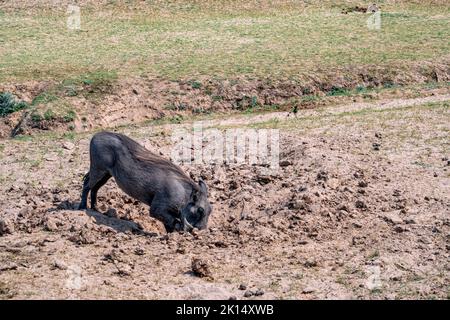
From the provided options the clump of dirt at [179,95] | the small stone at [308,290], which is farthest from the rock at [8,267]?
the clump of dirt at [179,95]

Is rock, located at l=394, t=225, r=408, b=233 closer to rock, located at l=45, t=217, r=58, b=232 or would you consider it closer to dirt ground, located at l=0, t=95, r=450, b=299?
dirt ground, located at l=0, t=95, r=450, b=299

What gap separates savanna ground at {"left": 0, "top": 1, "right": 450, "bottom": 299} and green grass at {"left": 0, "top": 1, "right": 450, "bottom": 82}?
81 millimetres

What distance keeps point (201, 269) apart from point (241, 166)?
3.23 m

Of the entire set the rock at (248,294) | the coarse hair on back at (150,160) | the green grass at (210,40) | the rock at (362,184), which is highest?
the coarse hair on back at (150,160)

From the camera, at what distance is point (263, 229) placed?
325 inches

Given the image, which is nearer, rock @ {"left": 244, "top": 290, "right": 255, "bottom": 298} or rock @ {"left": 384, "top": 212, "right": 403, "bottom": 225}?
rock @ {"left": 244, "top": 290, "right": 255, "bottom": 298}

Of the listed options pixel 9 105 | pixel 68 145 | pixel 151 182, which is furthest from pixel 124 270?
pixel 9 105

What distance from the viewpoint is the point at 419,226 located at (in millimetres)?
8242

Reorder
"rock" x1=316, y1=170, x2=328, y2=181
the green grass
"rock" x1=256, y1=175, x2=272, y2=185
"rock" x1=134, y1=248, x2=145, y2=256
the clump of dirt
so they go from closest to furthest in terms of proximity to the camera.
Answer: "rock" x1=134, y1=248, x2=145, y2=256 → "rock" x1=316, y1=170, x2=328, y2=181 → "rock" x1=256, y1=175, x2=272, y2=185 → the clump of dirt → the green grass

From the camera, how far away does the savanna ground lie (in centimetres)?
727

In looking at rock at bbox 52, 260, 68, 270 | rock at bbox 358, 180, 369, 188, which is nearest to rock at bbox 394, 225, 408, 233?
rock at bbox 358, 180, 369, 188

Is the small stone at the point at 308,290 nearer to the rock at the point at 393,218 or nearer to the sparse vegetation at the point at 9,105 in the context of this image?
the rock at the point at 393,218

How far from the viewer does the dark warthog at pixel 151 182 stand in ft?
27.9

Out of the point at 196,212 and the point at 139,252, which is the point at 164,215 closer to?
the point at 196,212
